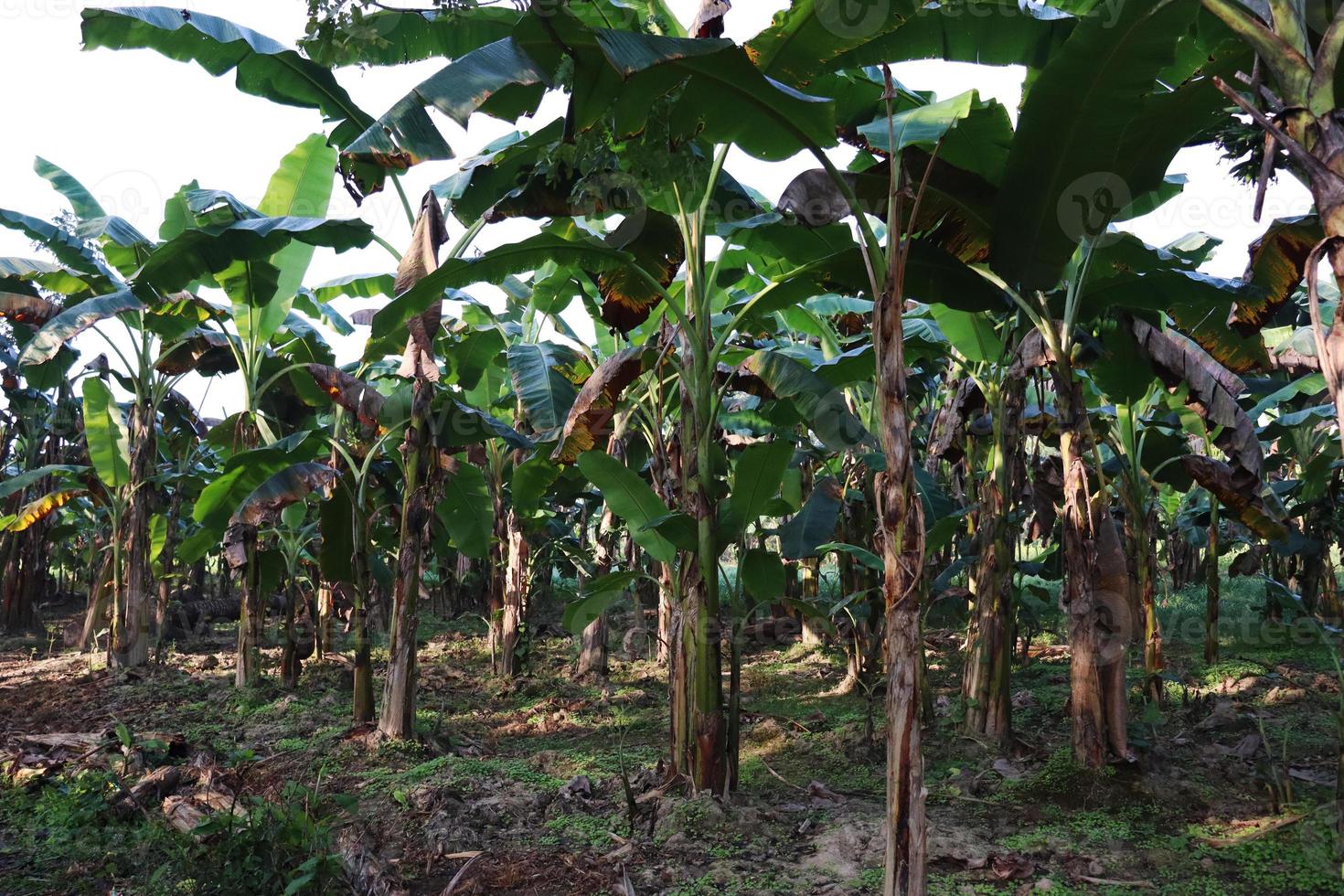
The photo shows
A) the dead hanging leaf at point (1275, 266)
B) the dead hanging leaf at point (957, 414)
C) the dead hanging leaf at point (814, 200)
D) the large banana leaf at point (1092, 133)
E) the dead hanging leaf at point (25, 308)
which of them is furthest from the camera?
the dead hanging leaf at point (25, 308)

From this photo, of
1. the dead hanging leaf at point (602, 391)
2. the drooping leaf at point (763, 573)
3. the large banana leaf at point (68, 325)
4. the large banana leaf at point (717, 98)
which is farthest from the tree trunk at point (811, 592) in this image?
the large banana leaf at point (68, 325)

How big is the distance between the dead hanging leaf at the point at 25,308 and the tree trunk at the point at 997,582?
28.3 ft

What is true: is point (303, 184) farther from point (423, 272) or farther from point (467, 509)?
point (467, 509)

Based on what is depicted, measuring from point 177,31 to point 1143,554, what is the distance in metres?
7.59

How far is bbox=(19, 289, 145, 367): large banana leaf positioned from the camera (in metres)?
6.86

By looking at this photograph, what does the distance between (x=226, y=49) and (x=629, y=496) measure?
12.3 ft

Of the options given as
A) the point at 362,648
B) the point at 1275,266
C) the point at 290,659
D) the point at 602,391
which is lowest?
the point at 290,659

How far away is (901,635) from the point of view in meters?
3.30

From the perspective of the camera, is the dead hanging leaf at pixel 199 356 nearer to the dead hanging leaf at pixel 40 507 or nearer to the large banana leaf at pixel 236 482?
the large banana leaf at pixel 236 482

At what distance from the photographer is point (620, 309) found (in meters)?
6.09

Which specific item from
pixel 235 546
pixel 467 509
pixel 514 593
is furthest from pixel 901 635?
pixel 514 593

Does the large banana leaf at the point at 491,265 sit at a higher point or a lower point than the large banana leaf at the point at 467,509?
higher

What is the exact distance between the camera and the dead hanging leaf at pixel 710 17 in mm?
4613

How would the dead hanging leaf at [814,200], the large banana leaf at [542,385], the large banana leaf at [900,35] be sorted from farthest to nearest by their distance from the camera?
the large banana leaf at [542,385] → the dead hanging leaf at [814,200] → the large banana leaf at [900,35]
